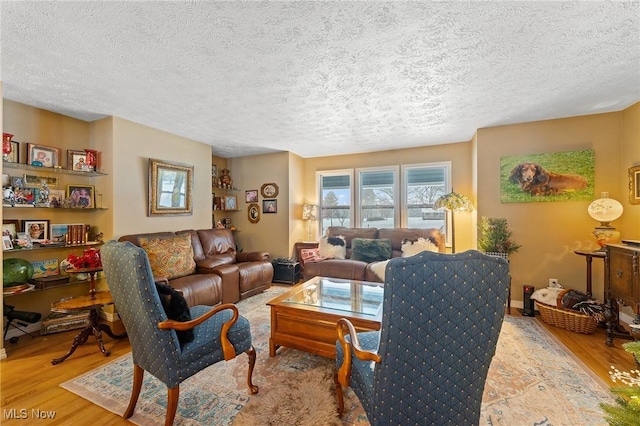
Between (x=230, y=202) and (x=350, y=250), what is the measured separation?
2.71 meters

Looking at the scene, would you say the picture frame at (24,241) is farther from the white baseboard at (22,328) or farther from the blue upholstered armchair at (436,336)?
the blue upholstered armchair at (436,336)

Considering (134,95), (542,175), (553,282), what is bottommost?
(553,282)

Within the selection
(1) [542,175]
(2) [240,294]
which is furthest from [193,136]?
(1) [542,175]

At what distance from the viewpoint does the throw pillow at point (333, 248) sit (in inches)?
177

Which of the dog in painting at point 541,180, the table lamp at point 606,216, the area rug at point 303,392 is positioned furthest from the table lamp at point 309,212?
the table lamp at point 606,216

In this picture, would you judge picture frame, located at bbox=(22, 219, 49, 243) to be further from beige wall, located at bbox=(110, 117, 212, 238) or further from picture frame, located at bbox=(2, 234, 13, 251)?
beige wall, located at bbox=(110, 117, 212, 238)

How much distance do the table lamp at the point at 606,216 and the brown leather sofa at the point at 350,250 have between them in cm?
178

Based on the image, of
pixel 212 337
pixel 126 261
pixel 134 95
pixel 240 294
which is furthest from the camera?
pixel 240 294

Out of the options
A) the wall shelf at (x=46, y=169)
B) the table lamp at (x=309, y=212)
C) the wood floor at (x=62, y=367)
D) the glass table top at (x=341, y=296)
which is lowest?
the wood floor at (x=62, y=367)

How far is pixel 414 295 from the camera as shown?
1002 millimetres

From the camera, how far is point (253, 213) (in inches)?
211

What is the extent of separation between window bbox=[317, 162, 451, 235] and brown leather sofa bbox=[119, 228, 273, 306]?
75.8 inches

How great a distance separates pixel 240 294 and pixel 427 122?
11.6ft

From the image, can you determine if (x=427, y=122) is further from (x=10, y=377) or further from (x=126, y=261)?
(x=10, y=377)
